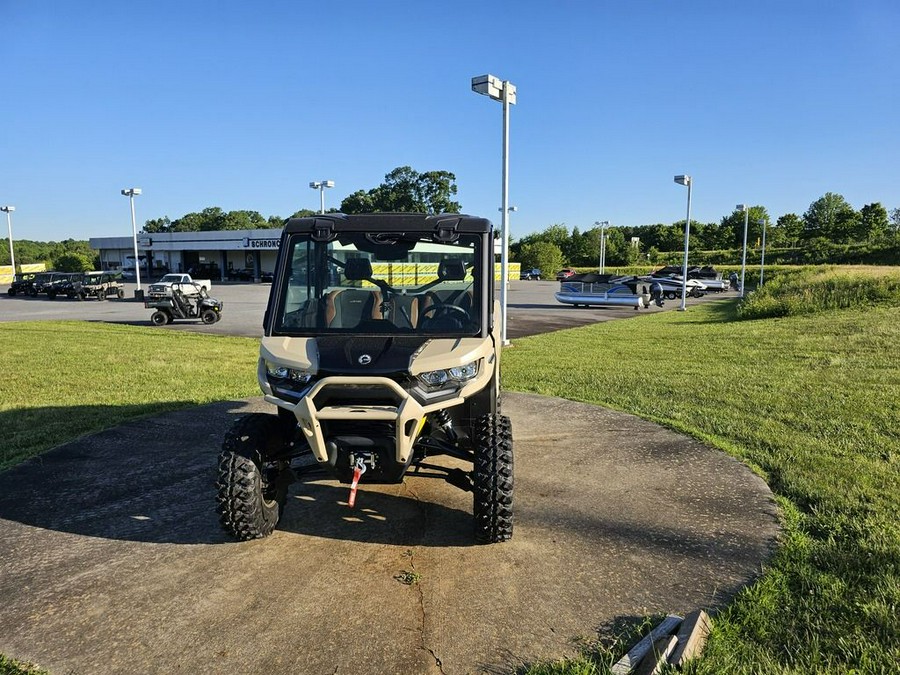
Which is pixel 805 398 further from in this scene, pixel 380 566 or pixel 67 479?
pixel 67 479

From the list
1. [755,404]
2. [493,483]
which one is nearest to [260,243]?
[755,404]

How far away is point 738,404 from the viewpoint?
825 centimetres

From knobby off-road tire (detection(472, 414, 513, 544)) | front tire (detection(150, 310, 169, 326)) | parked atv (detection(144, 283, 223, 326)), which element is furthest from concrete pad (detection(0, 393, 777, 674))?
front tire (detection(150, 310, 169, 326))

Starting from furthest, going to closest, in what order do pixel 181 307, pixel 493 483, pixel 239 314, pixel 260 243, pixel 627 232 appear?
pixel 627 232 < pixel 260 243 < pixel 239 314 < pixel 181 307 < pixel 493 483

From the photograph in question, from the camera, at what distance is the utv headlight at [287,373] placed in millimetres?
3812

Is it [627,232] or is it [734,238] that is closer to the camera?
[734,238]

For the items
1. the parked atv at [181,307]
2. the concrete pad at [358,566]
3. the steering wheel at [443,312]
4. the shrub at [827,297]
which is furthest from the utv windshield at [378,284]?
the parked atv at [181,307]

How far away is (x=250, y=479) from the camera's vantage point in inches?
160

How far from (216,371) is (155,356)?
2664 millimetres

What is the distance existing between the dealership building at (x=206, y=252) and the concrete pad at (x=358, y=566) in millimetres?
55877

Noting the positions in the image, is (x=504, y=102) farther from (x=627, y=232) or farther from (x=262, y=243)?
(x=627, y=232)

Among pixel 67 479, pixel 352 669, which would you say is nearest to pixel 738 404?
pixel 352 669

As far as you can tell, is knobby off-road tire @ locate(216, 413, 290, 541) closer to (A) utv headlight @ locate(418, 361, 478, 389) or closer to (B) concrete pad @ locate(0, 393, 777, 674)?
(B) concrete pad @ locate(0, 393, 777, 674)

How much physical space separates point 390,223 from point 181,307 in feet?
64.1
